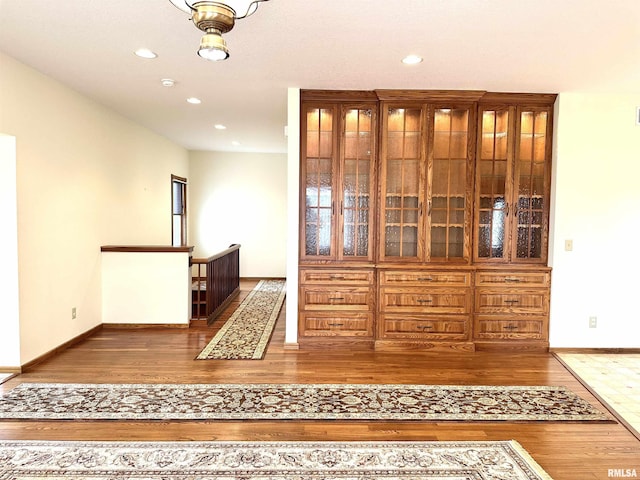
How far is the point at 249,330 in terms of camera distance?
15.8 feet

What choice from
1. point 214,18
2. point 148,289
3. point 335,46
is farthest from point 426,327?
point 214,18

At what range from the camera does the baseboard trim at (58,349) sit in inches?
139

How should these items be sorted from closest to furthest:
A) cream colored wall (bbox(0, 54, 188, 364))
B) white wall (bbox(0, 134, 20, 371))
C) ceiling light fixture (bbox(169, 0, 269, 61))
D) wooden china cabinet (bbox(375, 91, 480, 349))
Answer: ceiling light fixture (bbox(169, 0, 269, 61)), white wall (bbox(0, 134, 20, 371)), cream colored wall (bbox(0, 54, 188, 364)), wooden china cabinet (bbox(375, 91, 480, 349))

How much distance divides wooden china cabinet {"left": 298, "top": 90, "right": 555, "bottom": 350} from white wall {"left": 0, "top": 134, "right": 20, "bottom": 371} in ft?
8.33

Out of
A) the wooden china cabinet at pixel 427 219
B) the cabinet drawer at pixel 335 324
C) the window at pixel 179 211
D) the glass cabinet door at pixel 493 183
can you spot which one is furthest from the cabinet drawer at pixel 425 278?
the window at pixel 179 211

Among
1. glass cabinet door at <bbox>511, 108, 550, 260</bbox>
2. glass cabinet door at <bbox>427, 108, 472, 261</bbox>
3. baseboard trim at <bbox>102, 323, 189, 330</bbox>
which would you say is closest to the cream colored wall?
baseboard trim at <bbox>102, 323, 189, 330</bbox>

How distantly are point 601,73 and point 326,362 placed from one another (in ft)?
11.7

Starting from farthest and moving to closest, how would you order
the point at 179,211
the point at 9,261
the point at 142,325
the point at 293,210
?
the point at 179,211
the point at 142,325
the point at 293,210
the point at 9,261

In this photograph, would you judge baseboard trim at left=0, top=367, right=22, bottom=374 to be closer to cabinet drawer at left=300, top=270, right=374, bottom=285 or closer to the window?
cabinet drawer at left=300, top=270, right=374, bottom=285

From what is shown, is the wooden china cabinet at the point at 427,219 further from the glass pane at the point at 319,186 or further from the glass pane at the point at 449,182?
the glass pane at the point at 319,186

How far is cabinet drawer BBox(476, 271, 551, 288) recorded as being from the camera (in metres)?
4.17

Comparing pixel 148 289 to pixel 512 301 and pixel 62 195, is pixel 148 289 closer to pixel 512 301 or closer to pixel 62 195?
pixel 62 195

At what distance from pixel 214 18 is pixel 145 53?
1.78 metres

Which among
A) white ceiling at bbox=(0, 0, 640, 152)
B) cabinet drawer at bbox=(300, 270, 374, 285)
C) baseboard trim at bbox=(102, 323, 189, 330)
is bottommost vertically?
baseboard trim at bbox=(102, 323, 189, 330)
